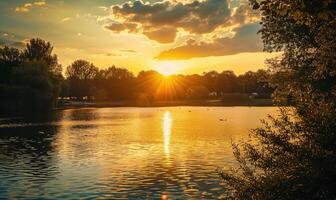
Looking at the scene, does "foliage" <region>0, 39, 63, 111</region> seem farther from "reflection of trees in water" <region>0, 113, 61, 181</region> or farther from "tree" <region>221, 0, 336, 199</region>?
"tree" <region>221, 0, 336, 199</region>

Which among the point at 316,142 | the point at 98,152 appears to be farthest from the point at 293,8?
the point at 98,152

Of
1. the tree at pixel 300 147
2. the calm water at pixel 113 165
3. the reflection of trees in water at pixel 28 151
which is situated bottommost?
the calm water at pixel 113 165

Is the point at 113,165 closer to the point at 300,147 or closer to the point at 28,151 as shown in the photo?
the point at 28,151

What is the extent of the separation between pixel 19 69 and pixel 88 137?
84832 millimetres

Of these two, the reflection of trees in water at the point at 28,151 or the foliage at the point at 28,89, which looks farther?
the foliage at the point at 28,89

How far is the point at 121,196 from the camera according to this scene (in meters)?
29.8

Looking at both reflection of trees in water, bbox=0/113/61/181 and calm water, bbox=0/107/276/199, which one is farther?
reflection of trees in water, bbox=0/113/61/181

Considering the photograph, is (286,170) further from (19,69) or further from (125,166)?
(19,69)

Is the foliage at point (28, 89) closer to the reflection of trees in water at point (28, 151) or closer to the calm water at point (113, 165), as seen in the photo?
the reflection of trees in water at point (28, 151)

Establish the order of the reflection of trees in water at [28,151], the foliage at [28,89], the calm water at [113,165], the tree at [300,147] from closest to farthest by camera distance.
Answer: the tree at [300,147] < the calm water at [113,165] < the reflection of trees in water at [28,151] < the foliage at [28,89]

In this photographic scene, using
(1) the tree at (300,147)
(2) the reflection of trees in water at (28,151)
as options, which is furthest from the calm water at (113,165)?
(1) the tree at (300,147)

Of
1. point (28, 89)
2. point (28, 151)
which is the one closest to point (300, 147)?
point (28, 151)

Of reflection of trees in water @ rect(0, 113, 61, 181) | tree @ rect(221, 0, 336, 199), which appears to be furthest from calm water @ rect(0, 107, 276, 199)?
A: tree @ rect(221, 0, 336, 199)

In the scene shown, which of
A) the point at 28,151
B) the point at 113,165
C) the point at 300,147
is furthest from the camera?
the point at 28,151
